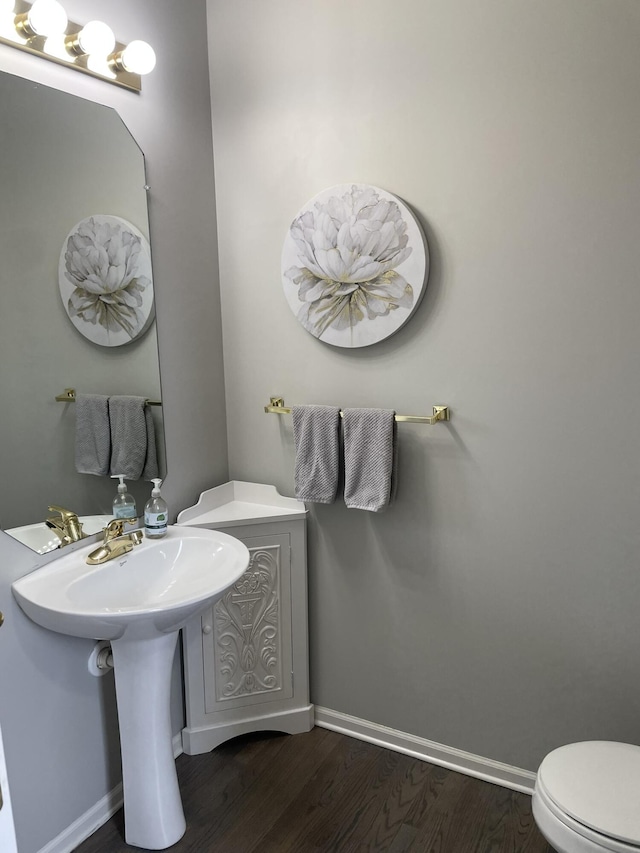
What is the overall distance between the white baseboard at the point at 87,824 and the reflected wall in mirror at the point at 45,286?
87 centimetres

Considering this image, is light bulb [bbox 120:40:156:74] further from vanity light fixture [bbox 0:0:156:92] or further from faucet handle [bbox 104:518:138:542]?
faucet handle [bbox 104:518:138:542]

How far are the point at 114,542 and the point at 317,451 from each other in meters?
0.67

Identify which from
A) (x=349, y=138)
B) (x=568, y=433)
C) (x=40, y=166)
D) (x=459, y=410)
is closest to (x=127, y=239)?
(x=40, y=166)

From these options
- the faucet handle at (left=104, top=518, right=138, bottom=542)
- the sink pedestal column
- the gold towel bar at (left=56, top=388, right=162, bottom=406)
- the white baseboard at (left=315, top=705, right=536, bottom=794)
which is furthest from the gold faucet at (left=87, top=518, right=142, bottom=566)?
the white baseboard at (left=315, top=705, right=536, bottom=794)

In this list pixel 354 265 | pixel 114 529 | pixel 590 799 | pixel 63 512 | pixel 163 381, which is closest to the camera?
pixel 590 799

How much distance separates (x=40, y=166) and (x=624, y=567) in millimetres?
1865

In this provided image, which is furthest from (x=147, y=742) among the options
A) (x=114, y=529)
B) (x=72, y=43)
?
(x=72, y=43)

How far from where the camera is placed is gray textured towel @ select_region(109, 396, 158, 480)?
193cm

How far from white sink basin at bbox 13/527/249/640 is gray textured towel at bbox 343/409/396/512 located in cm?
40

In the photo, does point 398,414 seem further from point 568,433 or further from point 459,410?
point 568,433

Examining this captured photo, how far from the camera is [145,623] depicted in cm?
158

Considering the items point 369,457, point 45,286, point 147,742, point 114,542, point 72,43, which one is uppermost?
point 72,43

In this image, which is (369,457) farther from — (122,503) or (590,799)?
(590,799)

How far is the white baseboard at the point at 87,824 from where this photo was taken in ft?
Result: 5.95
